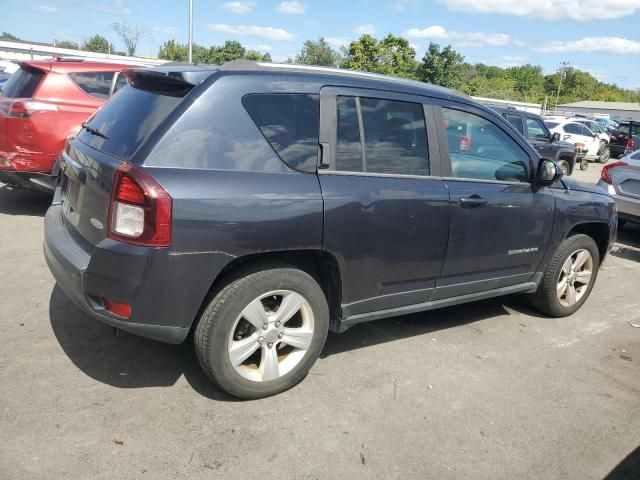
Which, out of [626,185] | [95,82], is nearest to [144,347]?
[95,82]

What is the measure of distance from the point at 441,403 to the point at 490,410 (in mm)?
292

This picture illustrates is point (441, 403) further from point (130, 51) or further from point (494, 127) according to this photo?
point (130, 51)

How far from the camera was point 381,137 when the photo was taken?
3473 millimetres

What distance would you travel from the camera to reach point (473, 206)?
382cm

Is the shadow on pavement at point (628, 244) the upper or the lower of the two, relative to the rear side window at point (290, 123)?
lower

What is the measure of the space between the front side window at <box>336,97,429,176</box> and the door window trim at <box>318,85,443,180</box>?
0.07ft

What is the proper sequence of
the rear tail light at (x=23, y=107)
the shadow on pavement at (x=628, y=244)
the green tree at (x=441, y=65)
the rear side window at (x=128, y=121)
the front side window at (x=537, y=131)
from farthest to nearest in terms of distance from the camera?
the green tree at (x=441, y=65)
the front side window at (x=537, y=131)
the shadow on pavement at (x=628, y=244)
the rear tail light at (x=23, y=107)
the rear side window at (x=128, y=121)

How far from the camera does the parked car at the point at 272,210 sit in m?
2.76

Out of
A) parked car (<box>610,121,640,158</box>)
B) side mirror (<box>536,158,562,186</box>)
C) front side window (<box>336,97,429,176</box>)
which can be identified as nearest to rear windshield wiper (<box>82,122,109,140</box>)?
front side window (<box>336,97,429,176</box>)

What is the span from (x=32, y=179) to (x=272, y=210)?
15.1ft

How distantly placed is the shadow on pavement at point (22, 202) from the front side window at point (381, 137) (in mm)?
5096

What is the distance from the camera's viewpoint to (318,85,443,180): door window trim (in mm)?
3223

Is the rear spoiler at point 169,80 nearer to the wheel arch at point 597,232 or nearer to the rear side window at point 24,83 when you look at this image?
the wheel arch at point 597,232

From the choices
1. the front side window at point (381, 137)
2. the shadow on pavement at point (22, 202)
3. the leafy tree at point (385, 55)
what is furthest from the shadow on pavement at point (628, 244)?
the leafy tree at point (385, 55)
